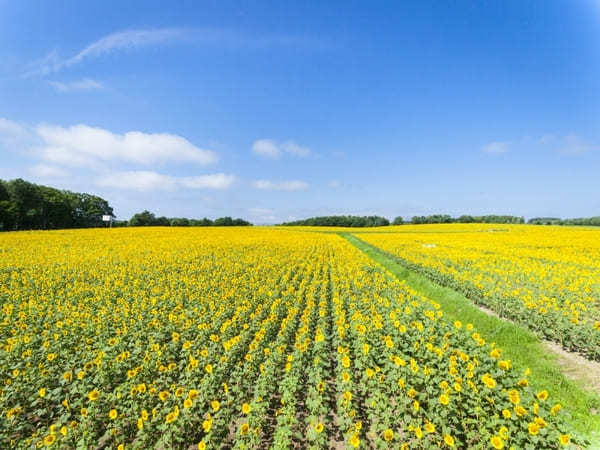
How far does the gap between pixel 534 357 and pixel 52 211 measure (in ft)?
249

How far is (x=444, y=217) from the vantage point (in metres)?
84.7

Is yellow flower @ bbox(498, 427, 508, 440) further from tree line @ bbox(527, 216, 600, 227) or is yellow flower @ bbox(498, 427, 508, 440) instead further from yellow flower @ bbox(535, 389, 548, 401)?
tree line @ bbox(527, 216, 600, 227)

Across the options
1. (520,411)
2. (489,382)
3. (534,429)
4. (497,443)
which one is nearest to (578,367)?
(489,382)

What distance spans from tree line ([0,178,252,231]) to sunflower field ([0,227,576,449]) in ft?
169

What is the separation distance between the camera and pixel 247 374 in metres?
5.07

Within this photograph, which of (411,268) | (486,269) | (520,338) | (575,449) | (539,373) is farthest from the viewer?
(411,268)

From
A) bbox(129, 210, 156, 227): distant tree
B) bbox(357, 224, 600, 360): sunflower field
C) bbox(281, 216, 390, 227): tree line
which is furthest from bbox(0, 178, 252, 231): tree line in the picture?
bbox(357, 224, 600, 360): sunflower field

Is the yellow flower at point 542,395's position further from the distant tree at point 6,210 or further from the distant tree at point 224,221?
the distant tree at point 224,221

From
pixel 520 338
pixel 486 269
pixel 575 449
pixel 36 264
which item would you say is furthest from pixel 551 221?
pixel 36 264

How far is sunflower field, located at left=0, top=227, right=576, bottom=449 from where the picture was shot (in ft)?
12.4

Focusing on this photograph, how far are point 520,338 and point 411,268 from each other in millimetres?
9750

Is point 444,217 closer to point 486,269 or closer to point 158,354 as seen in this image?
point 486,269

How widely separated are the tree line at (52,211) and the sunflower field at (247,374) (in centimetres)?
5160

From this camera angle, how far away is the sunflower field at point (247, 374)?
3.77 metres
